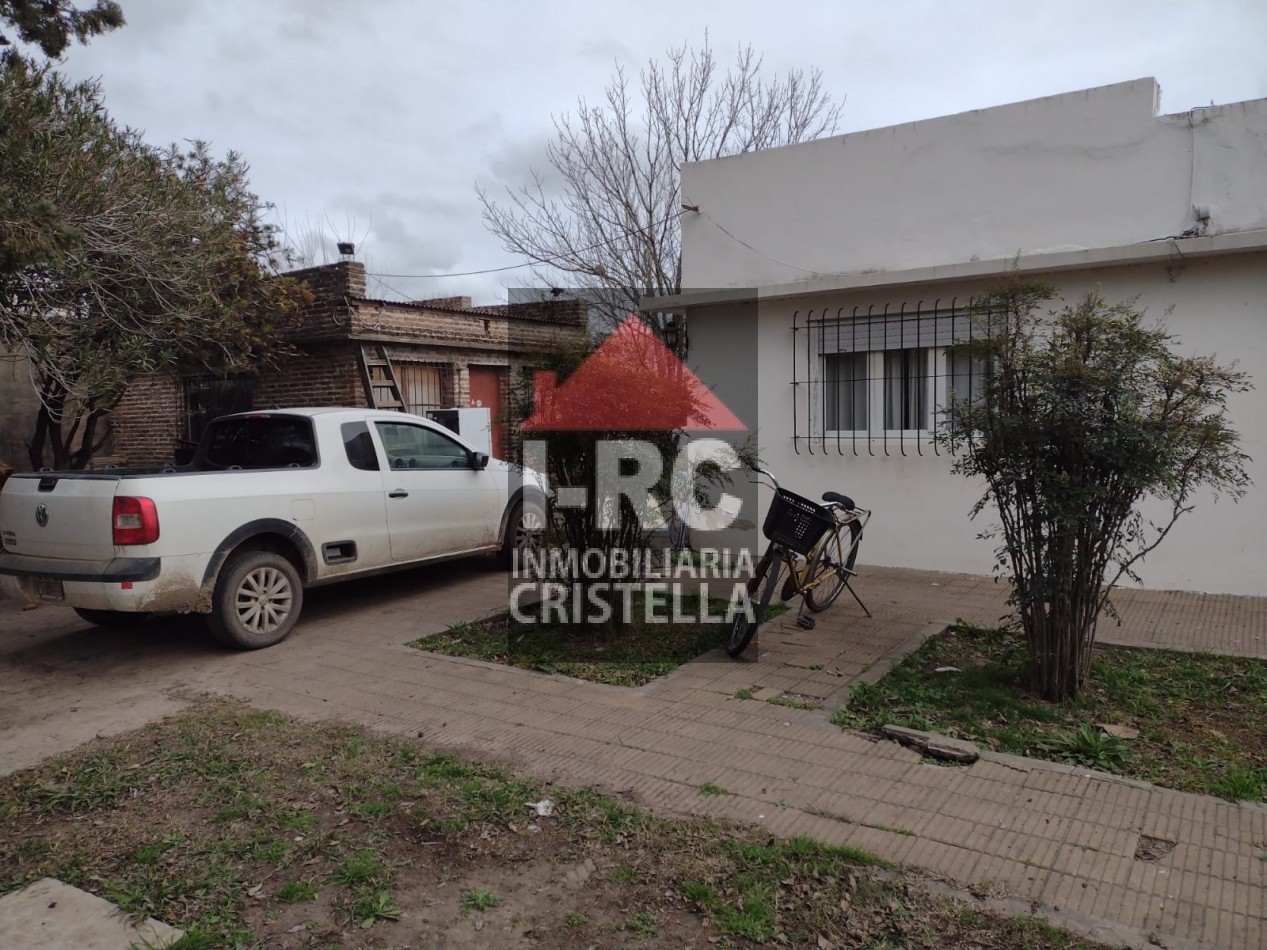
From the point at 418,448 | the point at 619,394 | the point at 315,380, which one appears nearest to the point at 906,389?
the point at 619,394

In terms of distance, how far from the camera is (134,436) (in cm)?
1412

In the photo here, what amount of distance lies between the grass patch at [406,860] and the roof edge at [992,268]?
14.3 feet

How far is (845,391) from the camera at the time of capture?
9023 millimetres

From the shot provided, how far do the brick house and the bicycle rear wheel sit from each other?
24.9 ft

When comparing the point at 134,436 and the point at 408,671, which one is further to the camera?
the point at 134,436

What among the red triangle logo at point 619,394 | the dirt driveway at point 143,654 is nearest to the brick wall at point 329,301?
the dirt driveway at point 143,654

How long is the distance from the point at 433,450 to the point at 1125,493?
574 cm

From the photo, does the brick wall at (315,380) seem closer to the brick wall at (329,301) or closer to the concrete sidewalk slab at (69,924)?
the brick wall at (329,301)

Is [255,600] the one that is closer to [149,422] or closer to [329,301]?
[329,301]

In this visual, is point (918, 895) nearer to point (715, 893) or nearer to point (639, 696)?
point (715, 893)

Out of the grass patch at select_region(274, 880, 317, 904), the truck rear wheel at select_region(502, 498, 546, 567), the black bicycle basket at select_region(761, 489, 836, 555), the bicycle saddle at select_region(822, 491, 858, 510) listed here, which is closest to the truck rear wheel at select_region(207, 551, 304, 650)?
the truck rear wheel at select_region(502, 498, 546, 567)

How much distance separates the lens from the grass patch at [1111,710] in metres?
4.21

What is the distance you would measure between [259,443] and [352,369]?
194 inches

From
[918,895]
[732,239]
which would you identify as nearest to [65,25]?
[732,239]
